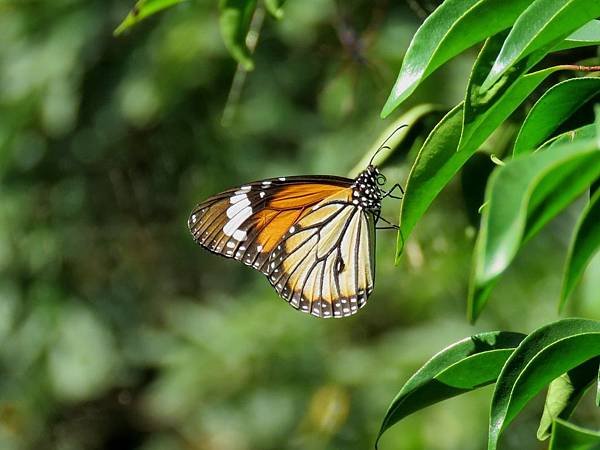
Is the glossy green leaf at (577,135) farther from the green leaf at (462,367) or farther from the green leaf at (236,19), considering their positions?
the green leaf at (236,19)

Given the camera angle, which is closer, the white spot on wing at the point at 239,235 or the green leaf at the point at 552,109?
the green leaf at the point at 552,109

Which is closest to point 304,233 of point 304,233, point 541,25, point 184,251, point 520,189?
point 304,233

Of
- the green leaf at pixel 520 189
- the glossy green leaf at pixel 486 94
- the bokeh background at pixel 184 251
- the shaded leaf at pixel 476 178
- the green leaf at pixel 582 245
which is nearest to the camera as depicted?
the green leaf at pixel 520 189

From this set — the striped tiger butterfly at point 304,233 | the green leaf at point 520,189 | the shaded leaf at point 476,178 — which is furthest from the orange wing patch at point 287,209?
the green leaf at point 520,189

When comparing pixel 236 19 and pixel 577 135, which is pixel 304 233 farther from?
pixel 577 135

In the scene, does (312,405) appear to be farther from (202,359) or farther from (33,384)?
(33,384)

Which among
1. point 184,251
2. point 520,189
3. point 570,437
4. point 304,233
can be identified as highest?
point 184,251
